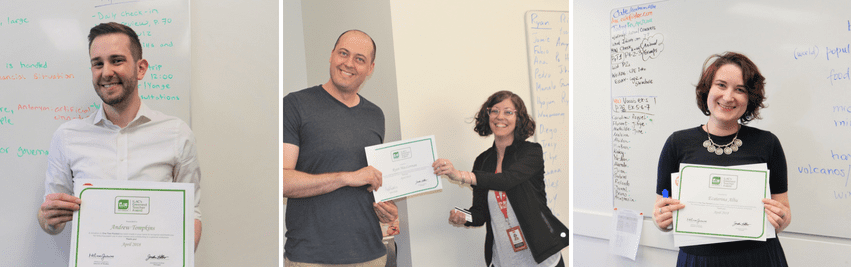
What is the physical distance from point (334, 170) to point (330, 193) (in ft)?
0.33

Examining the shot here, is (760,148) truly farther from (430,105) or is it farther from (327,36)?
(327,36)

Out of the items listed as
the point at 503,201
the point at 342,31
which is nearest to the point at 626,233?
the point at 503,201

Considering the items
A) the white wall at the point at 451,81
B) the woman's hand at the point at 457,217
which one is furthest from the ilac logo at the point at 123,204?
the woman's hand at the point at 457,217

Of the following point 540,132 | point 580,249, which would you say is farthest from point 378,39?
point 580,249

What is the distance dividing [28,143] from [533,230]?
233cm

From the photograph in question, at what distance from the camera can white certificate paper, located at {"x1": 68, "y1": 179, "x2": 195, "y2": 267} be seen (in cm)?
181

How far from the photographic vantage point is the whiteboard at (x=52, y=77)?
2.22m

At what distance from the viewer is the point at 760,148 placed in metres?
2.04

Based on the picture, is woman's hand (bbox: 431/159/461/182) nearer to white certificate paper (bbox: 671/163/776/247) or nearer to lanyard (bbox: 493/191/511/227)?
lanyard (bbox: 493/191/511/227)

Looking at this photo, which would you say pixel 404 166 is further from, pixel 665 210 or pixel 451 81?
pixel 665 210

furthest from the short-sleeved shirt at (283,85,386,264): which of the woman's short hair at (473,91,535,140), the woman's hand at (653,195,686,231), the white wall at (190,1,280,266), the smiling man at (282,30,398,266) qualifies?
the woman's hand at (653,195,686,231)

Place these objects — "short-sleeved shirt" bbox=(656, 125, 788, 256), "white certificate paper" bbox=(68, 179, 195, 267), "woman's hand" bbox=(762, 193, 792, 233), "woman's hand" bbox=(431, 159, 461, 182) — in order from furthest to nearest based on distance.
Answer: "woman's hand" bbox=(431, 159, 461, 182) → "short-sleeved shirt" bbox=(656, 125, 788, 256) → "woman's hand" bbox=(762, 193, 792, 233) → "white certificate paper" bbox=(68, 179, 195, 267)

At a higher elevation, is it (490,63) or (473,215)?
(490,63)

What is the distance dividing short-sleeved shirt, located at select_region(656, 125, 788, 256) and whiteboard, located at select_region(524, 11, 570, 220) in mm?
494
